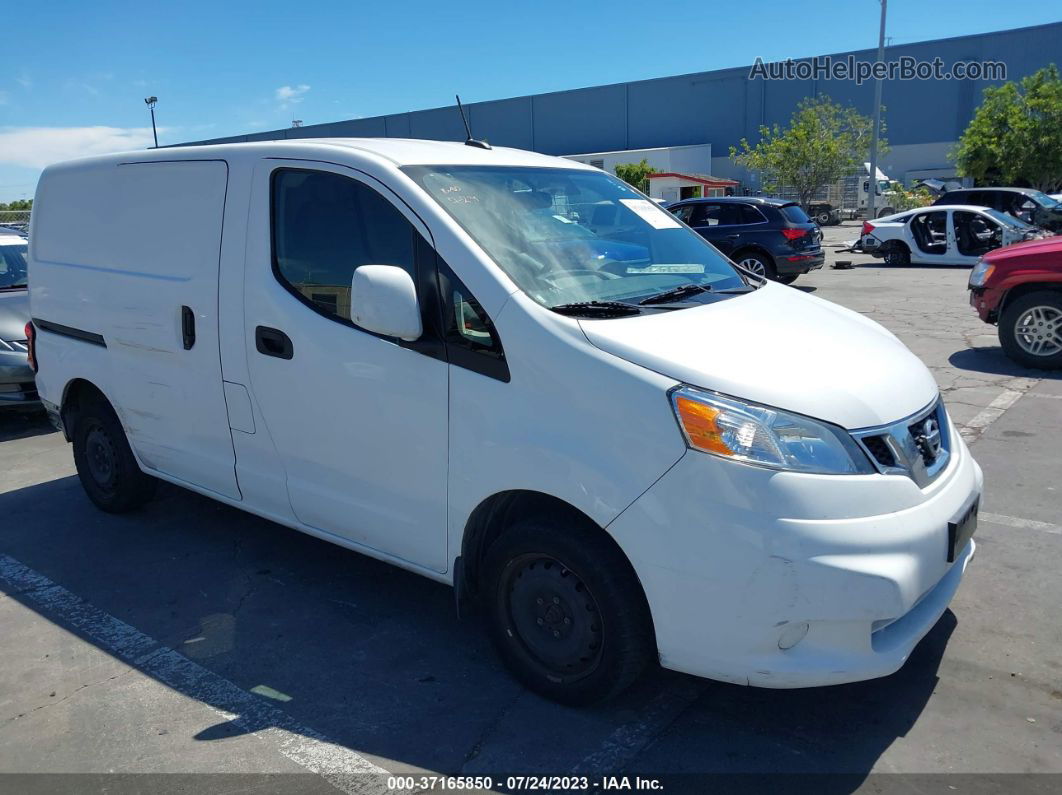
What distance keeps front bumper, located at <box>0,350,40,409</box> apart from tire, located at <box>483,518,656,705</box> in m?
6.07

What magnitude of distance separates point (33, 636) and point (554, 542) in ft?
8.54

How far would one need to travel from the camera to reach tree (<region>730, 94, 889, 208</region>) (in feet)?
119

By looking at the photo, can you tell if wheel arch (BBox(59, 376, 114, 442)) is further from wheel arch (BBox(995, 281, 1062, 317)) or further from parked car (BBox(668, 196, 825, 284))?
parked car (BBox(668, 196, 825, 284))

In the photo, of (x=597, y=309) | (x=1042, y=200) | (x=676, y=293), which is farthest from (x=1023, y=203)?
(x=597, y=309)

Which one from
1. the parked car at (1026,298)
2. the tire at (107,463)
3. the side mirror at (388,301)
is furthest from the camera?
the parked car at (1026,298)

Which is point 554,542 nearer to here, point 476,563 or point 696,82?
point 476,563

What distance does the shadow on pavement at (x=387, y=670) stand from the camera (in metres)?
2.96

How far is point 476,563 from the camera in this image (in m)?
3.36

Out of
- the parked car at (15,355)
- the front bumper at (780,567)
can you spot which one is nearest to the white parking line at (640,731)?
the front bumper at (780,567)

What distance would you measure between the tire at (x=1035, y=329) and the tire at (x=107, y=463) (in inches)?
306

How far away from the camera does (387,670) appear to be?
11.5 ft

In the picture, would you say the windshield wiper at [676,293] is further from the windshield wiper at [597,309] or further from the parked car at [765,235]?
the parked car at [765,235]

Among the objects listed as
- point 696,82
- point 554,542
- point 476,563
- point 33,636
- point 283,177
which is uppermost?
point 696,82

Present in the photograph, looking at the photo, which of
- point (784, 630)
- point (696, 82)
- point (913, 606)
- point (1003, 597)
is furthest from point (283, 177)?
point (696, 82)
